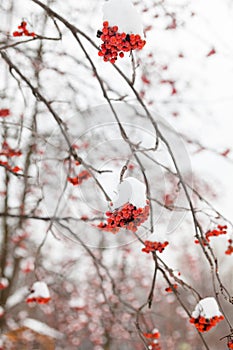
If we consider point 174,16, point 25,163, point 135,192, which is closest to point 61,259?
point 25,163

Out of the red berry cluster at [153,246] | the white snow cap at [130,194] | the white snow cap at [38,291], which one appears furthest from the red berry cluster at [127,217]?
the white snow cap at [38,291]

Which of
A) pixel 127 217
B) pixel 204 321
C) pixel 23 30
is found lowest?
pixel 204 321

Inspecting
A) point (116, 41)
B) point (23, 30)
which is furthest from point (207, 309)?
point (23, 30)

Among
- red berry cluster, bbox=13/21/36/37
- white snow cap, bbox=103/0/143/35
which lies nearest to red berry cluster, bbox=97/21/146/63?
white snow cap, bbox=103/0/143/35

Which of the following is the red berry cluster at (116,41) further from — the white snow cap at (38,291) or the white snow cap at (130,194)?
the white snow cap at (38,291)

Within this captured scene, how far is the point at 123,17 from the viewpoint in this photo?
1346 mm

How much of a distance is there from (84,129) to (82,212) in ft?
2.10

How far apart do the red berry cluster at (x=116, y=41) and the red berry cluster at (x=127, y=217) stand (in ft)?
1.57

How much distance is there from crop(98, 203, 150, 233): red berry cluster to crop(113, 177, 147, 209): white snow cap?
0.05 feet

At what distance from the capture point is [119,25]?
4.33 feet

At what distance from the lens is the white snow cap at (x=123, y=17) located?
132cm

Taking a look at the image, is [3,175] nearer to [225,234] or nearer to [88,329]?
[225,234]

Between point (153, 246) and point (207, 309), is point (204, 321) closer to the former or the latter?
point (207, 309)

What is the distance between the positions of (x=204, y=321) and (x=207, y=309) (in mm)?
44
